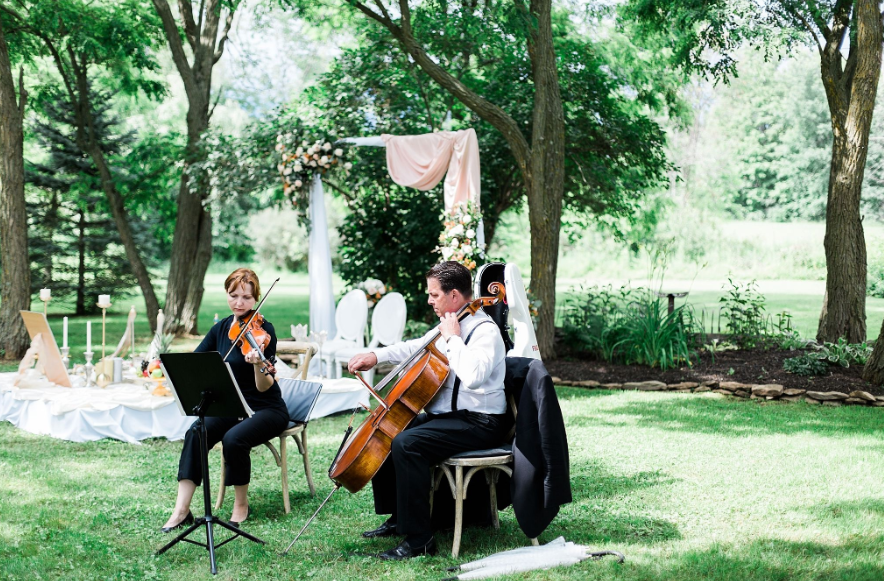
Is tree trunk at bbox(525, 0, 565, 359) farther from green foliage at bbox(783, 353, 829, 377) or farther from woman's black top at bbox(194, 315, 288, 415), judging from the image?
woman's black top at bbox(194, 315, 288, 415)

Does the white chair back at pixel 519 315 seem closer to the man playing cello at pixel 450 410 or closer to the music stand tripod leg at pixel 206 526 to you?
the man playing cello at pixel 450 410

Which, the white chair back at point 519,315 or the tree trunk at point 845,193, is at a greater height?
the tree trunk at point 845,193

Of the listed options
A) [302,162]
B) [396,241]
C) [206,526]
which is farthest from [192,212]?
[206,526]

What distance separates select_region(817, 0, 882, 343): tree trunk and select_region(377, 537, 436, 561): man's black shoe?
7072 millimetres

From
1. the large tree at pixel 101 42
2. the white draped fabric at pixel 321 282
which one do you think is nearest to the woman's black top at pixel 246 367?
the white draped fabric at pixel 321 282

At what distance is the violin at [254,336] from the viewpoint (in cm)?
387

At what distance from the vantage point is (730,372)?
8258mm

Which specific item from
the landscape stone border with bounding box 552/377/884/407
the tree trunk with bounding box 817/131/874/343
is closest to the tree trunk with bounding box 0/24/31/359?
the landscape stone border with bounding box 552/377/884/407

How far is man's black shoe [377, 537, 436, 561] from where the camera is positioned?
3580mm

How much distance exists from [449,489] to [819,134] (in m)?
31.6

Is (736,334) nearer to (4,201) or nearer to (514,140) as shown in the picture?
(514,140)

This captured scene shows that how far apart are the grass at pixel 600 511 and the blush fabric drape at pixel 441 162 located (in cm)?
336

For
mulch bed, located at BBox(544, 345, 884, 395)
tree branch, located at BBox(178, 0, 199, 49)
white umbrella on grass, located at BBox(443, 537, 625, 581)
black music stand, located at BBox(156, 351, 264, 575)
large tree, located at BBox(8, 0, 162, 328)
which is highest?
tree branch, located at BBox(178, 0, 199, 49)

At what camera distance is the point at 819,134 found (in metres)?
31.1
